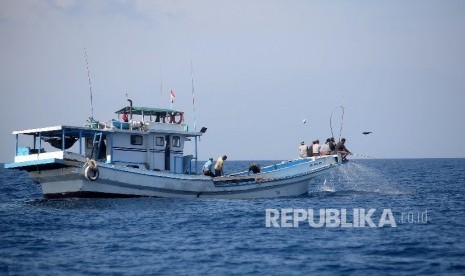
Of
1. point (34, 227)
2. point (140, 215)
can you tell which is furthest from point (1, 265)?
point (140, 215)

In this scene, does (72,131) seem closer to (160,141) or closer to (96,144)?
(96,144)

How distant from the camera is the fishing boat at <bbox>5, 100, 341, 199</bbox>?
86.9 feet

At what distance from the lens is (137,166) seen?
2906 cm

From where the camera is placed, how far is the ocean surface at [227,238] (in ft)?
48.2

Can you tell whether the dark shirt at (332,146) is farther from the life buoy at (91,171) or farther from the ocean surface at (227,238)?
the life buoy at (91,171)

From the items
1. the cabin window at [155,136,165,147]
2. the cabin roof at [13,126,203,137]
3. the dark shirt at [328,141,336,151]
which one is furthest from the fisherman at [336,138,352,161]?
the cabin window at [155,136,165,147]

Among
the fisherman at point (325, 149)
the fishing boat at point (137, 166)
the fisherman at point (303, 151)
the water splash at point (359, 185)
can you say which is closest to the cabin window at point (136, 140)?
the fishing boat at point (137, 166)

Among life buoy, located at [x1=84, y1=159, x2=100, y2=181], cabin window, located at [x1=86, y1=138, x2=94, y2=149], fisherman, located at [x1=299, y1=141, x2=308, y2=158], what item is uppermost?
cabin window, located at [x1=86, y1=138, x2=94, y2=149]

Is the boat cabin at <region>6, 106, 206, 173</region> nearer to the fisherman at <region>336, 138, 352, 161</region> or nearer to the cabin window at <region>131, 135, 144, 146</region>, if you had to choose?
the cabin window at <region>131, 135, 144, 146</region>

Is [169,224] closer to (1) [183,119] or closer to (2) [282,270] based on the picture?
(2) [282,270]

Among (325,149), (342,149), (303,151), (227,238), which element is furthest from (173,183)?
(342,149)

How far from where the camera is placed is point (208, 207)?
2612 cm

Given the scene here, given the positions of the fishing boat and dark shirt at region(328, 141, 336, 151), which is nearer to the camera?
the fishing boat

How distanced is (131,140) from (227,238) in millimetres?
11888
